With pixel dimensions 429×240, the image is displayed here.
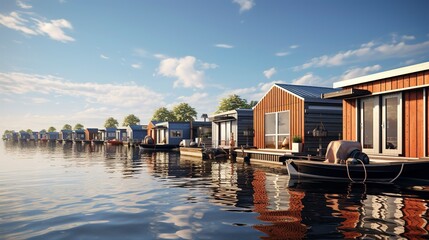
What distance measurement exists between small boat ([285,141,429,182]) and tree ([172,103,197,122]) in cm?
7733

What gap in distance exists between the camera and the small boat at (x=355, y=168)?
12.4 metres

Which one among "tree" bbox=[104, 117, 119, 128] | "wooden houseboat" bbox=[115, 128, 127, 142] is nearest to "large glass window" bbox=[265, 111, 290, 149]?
"wooden houseboat" bbox=[115, 128, 127, 142]

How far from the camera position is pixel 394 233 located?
259 inches

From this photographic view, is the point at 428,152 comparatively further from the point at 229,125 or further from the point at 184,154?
the point at 184,154

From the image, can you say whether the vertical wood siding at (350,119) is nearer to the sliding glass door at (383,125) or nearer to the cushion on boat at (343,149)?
the sliding glass door at (383,125)

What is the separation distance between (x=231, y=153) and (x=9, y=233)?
24267mm

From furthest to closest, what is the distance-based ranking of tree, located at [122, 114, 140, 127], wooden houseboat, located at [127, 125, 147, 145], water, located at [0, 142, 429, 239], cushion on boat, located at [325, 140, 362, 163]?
tree, located at [122, 114, 140, 127] < wooden houseboat, located at [127, 125, 147, 145] < cushion on boat, located at [325, 140, 362, 163] < water, located at [0, 142, 429, 239]

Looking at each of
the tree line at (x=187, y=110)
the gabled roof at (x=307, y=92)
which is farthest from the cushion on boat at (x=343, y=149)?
the tree line at (x=187, y=110)

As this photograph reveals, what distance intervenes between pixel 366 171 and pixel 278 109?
13.7 metres

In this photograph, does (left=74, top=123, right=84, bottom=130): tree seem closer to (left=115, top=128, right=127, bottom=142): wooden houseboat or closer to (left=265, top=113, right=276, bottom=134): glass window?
(left=115, top=128, right=127, bottom=142): wooden houseboat

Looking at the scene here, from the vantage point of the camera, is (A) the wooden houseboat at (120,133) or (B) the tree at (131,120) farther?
(B) the tree at (131,120)

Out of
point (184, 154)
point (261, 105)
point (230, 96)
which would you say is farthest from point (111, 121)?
point (261, 105)

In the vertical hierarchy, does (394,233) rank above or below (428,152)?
below

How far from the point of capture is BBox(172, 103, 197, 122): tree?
9162 cm
